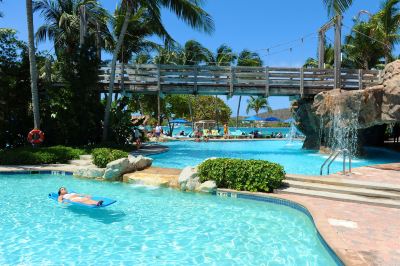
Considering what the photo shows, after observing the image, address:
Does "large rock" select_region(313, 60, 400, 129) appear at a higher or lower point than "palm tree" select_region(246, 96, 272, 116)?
lower

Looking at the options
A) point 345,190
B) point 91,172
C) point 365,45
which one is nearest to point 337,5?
point 345,190

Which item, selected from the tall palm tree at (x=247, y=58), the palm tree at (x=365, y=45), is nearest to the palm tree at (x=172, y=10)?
the palm tree at (x=365, y=45)

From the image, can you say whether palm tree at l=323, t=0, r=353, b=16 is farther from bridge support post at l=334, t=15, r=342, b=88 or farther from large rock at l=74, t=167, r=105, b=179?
large rock at l=74, t=167, r=105, b=179

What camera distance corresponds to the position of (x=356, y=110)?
63.0 feet

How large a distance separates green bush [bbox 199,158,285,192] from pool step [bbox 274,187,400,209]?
0.42 meters

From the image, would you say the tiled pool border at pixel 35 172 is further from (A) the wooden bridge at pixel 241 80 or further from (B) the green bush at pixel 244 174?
(A) the wooden bridge at pixel 241 80

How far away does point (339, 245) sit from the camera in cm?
609

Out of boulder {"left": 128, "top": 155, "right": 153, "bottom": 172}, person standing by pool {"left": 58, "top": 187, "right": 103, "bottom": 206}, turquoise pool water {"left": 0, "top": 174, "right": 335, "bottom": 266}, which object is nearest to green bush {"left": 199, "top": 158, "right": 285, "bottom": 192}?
turquoise pool water {"left": 0, "top": 174, "right": 335, "bottom": 266}

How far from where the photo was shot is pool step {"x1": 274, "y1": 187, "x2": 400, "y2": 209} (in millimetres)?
9270

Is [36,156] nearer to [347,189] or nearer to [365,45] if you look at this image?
[347,189]

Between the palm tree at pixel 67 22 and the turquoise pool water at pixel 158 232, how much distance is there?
16383 millimetres

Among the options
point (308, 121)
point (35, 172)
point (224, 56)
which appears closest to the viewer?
point (35, 172)

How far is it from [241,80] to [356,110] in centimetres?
680

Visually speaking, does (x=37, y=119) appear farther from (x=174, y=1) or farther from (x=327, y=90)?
(x=327, y=90)
